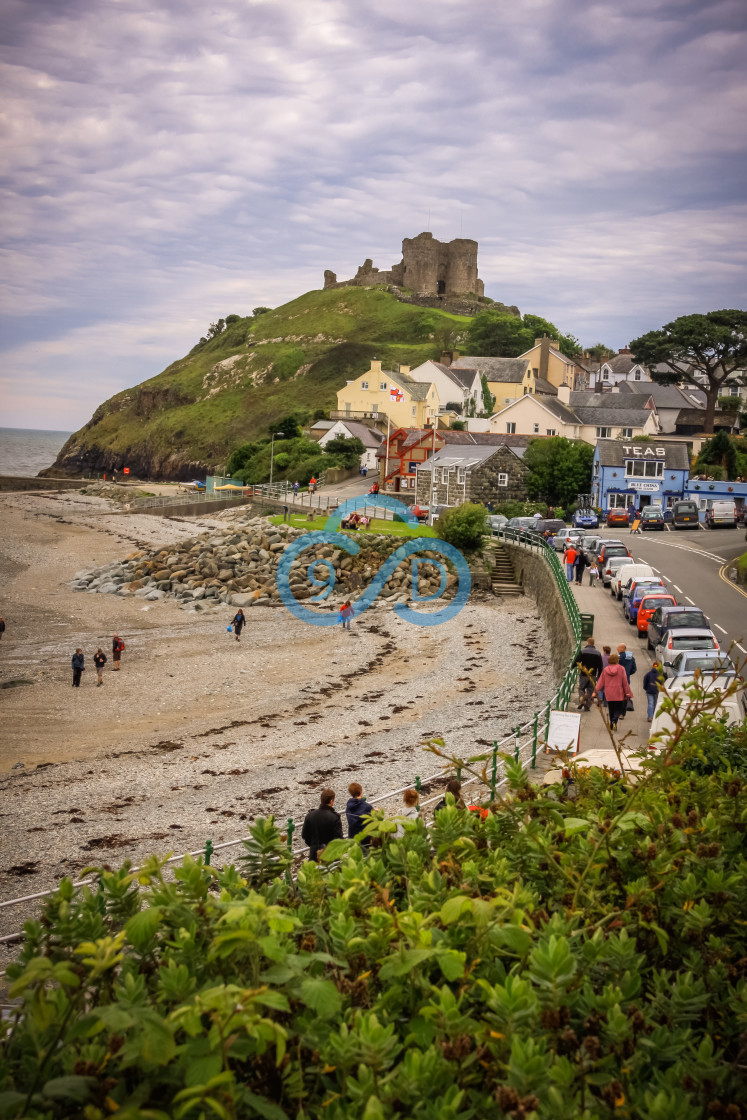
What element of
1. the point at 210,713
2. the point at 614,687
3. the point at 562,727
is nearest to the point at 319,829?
the point at 562,727

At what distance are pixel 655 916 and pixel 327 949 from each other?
1643 mm

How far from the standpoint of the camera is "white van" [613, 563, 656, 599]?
1130 inches

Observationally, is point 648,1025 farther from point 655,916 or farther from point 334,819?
point 334,819

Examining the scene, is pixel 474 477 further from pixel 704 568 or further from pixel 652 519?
pixel 704 568

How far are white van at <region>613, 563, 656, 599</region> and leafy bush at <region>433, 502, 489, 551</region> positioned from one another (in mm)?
11566

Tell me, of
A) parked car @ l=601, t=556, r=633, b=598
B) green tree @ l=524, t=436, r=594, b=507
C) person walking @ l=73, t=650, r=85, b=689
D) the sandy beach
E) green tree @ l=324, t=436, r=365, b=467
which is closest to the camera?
the sandy beach

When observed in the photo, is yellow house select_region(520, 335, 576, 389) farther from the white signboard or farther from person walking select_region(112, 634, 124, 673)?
the white signboard

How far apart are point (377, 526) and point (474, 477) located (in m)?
9.72

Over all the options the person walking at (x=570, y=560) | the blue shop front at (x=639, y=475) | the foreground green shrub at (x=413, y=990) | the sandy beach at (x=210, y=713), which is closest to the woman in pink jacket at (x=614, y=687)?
the sandy beach at (x=210, y=713)

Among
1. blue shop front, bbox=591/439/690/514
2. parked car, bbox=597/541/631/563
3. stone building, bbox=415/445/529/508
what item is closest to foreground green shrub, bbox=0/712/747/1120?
parked car, bbox=597/541/631/563

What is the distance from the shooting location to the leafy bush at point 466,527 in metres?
40.5

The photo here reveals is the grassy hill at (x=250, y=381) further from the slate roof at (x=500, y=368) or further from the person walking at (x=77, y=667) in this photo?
the person walking at (x=77, y=667)

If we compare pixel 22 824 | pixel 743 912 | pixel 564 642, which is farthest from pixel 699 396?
pixel 743 912

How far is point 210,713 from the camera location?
22.0m
